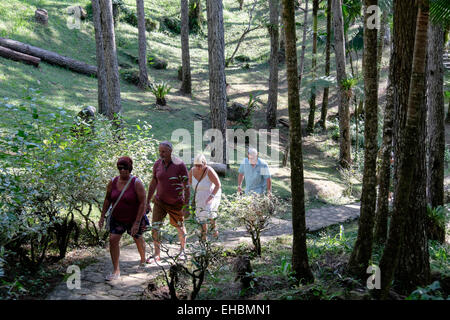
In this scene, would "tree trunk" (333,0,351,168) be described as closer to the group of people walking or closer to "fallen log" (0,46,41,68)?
the group of people walking

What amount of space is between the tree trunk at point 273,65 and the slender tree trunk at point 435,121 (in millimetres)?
10852

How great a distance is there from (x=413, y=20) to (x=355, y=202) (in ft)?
29.2

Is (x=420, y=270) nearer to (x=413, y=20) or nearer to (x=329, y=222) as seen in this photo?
(x=413, y=20)

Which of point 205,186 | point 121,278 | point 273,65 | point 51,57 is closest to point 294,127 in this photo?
point 205,186

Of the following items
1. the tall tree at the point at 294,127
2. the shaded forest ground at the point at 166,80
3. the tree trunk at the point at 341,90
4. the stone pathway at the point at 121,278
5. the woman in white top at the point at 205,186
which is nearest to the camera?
the tall tree at the point at 294,127

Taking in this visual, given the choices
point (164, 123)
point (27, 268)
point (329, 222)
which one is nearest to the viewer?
point (27, 268)

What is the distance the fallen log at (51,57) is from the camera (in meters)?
17.1

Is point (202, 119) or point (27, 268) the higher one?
point (202, 119)

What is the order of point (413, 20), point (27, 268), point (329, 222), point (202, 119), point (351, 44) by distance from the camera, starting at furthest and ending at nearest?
point (351, 44) → point (202, 119) → point (329, 222) → point (27, 268) → point (413, 20)

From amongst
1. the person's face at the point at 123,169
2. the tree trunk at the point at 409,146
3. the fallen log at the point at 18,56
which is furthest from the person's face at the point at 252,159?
the fallen log at the point at 18,56

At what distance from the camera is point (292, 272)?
16.4 ft

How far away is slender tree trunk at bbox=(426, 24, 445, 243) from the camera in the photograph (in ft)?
24.5

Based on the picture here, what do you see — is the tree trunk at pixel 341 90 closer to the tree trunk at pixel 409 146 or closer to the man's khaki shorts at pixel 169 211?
the man's khaki shorts at pixel 169 211
